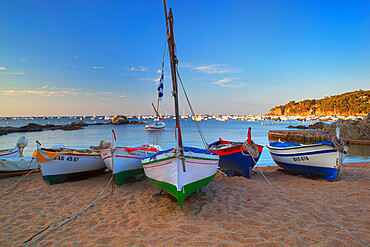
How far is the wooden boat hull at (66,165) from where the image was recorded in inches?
306

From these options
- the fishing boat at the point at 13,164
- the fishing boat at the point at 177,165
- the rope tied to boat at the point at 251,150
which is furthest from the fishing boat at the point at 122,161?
the rope tied to boat at the point at 251,150

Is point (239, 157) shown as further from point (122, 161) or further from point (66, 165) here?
point (66, 165)

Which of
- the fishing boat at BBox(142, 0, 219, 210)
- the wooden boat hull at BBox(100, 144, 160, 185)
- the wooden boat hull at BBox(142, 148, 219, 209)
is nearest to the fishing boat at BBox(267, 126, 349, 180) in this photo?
the wooden boat hull at BBox(142, 148, 219, 209)

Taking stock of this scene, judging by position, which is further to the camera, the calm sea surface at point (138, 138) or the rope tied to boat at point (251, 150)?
the calm sea surface at point (138, 138)

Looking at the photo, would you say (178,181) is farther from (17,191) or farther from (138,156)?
(17,191)

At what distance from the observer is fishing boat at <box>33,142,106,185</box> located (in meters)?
7.68

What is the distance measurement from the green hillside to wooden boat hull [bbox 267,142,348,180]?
4381 inches

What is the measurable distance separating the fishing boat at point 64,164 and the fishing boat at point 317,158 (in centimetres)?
877

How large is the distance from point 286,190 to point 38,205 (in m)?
8.08

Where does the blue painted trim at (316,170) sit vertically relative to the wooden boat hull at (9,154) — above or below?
below

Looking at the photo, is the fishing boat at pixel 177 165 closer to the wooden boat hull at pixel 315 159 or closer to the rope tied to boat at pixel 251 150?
the rope tied to boat at pixel 251 150

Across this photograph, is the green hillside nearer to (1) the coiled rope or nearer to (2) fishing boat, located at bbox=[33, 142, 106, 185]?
(1) the coiled rope

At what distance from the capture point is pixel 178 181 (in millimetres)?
5082

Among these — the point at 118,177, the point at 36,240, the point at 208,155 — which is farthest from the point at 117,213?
the point at 208,155
